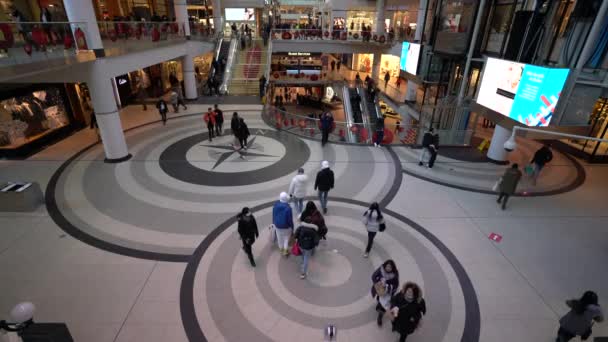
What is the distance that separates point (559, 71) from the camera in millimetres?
8273

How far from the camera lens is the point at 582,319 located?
14.7 feet

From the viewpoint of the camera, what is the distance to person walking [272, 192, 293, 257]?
20.0ft

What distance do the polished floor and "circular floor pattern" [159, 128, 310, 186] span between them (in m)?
0.10

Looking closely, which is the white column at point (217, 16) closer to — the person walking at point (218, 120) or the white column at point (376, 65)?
the white column at point (376, 65)

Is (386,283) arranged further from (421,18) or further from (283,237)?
(421,18)

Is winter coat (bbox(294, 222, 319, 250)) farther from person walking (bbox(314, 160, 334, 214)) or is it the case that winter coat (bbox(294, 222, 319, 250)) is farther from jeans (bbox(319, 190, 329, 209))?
jeans (bbox(319, 190, 329, 209))

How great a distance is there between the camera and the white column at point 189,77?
19844 millimetres

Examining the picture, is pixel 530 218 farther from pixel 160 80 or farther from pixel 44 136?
pixel 160 80

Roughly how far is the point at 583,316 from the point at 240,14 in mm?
39408

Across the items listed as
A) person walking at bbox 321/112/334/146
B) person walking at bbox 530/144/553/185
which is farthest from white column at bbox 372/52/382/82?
person walking at bbox 530/144/553/185

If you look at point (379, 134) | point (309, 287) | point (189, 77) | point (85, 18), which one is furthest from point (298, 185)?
point (189, 77)

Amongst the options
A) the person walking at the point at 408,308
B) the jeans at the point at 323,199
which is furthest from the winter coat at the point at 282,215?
the person walking at the point at 408,308

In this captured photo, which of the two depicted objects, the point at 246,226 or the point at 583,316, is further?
the point at 246,226

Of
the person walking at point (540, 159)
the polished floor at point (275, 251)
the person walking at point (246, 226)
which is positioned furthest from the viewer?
the person walking at point (540, 159)
